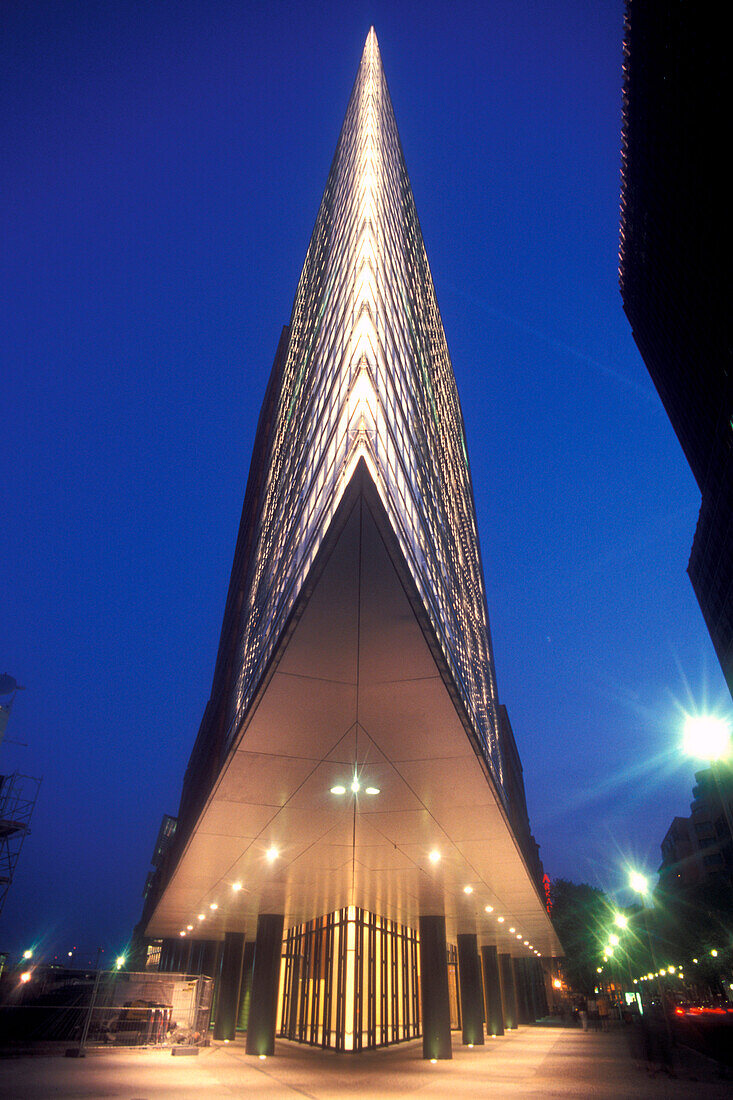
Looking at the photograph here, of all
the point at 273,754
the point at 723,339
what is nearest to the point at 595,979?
the point at 723,339

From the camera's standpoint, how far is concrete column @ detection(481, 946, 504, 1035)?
A: 34906 millimetres

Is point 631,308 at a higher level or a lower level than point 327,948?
higher

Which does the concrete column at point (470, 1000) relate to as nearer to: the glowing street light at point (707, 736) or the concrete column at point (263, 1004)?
the concrete column at point (263, 1004)

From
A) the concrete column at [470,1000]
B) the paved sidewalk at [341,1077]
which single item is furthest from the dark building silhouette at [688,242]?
the paved sidewalk at [341,1077]

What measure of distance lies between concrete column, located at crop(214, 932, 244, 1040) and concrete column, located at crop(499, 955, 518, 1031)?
2415 cm

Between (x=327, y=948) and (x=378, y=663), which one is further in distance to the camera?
(x=327, y=948)

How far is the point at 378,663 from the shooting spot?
7.72 metres

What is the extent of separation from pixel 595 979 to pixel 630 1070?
73178mm

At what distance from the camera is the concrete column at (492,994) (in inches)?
1374

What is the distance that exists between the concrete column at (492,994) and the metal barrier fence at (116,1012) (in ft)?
55.1

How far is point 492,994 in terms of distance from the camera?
35.4 meters

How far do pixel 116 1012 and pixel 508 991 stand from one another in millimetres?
29897

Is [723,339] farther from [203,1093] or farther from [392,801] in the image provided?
[203,1093]

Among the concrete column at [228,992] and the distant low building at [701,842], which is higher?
the distant low building at [701,842]
